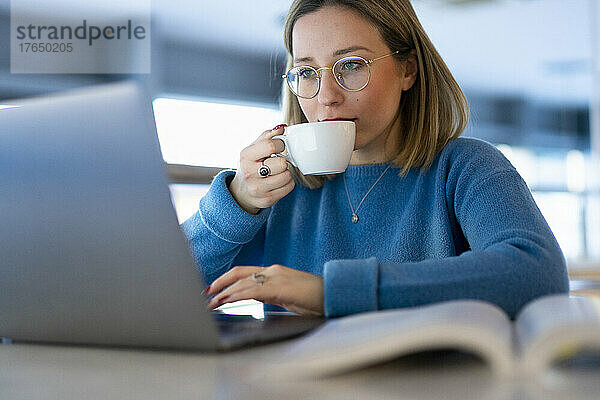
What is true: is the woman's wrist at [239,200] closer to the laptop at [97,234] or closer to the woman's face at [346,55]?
the woman's face at [346,55]

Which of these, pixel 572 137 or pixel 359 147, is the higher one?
pixel 572 137

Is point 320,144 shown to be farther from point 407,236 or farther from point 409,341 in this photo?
point 409,341

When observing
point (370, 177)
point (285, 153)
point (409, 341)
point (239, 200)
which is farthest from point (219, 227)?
point (409, 341)

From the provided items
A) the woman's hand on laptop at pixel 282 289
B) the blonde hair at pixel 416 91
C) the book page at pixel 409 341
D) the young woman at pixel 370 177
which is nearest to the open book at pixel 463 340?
the book page at pixel 409 341

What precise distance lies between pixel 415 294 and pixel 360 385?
26cm

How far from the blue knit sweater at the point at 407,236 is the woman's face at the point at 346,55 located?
0.14 meters

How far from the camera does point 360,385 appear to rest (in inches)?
18.1

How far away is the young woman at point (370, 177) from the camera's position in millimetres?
1103

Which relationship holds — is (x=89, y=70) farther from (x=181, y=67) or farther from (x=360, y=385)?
(x=360, y=385)

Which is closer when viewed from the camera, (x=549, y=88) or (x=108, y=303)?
(x=108, y=303)

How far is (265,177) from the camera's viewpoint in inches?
43.6

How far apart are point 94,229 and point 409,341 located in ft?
1.02

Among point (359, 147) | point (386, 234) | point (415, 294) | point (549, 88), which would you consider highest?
point (549, 88)

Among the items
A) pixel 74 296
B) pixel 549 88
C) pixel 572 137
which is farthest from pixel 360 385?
pixel 572 137
